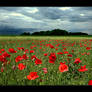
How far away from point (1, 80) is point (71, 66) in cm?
85

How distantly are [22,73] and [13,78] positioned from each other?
0.47 ft

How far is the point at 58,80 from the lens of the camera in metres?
1.82

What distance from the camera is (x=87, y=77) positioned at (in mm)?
1944

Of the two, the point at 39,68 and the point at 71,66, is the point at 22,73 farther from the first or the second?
the point at 71,66
